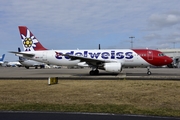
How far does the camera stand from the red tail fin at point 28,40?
112ft

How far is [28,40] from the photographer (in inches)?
1347

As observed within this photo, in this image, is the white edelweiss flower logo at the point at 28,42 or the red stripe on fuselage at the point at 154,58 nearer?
the red stripe on fuselage at the point at 154,58

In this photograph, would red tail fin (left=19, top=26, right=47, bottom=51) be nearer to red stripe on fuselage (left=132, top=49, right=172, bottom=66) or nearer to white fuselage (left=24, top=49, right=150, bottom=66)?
white fuselage (left=24, top=49, right=150, bottom=66)

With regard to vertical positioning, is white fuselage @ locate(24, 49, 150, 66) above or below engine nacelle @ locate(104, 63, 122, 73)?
above

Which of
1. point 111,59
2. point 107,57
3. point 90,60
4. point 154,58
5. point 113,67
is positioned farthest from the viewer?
point 107,57

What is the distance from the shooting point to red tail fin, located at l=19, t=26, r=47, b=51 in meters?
34.1

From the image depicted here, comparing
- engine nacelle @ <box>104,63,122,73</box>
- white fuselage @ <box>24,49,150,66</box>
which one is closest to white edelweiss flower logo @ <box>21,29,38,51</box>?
white fuselage @ <box>24,49,150,66</box>

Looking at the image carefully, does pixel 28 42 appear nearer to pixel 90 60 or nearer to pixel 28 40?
pixel 28 40

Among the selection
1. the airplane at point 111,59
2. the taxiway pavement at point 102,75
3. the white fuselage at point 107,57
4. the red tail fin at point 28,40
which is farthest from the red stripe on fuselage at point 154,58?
the red tail fin at point 28,40

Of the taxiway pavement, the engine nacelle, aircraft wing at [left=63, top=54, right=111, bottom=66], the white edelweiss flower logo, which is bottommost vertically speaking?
the taxiway pavement

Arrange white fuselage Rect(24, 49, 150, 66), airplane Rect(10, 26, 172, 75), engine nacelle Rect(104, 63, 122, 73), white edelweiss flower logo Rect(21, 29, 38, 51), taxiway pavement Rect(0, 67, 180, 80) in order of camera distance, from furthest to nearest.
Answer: white edelweiss flower logo Rect(21, 29, 38, 51)
white fuselage Rect(24, 49, 150, 66)
airplane Rect(10, 26, 172, 75)
engine nacelle Rect(104, 63, 122, 73)
taxiway pavement Rect(0, 67, 180, 80)

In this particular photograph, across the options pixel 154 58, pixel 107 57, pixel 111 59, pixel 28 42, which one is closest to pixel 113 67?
pixel 111 59

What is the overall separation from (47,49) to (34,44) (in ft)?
6.26

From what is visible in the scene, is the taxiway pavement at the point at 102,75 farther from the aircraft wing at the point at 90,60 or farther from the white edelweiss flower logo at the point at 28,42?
the white edelweiss flower logo at the point at 28,42
